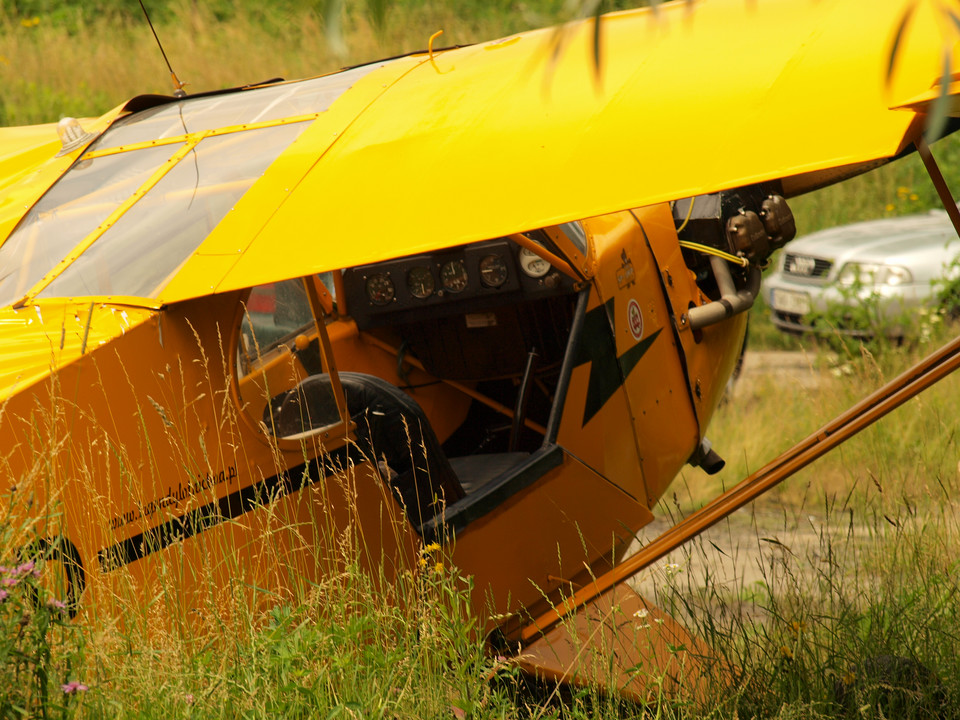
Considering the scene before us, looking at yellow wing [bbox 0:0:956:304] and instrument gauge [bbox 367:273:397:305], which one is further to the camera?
instrument gauge [bbox 367:273:397:305]

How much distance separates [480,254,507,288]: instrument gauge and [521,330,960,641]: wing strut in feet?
4.59

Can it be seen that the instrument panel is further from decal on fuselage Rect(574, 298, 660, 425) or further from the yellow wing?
the yellow wing

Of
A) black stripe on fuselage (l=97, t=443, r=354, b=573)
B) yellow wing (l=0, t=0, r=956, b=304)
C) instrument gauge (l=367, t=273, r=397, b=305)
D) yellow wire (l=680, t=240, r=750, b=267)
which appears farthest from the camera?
yellow wire (l=680, t=240, r=750, b=267)

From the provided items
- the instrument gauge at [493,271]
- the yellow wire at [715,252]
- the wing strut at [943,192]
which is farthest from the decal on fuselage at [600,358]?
the wing strut at [943,192]

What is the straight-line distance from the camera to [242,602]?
107 inches

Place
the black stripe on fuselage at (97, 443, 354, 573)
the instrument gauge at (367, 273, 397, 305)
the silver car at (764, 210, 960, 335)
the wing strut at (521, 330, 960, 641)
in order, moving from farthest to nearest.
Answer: the silver car at (764, 210, 960, 335)
the instrument gauge at (367, 273, 397, 305)
the wing strut at (521, 330, 960, 641)
the black stripe on fuselage at (97, 443, 354, 573)

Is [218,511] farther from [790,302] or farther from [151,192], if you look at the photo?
[790,302]

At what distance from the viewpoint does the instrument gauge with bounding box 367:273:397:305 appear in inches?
179

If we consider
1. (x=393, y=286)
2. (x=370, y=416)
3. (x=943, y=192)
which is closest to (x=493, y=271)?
(x=393, y=286)

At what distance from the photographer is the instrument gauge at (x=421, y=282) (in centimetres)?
444

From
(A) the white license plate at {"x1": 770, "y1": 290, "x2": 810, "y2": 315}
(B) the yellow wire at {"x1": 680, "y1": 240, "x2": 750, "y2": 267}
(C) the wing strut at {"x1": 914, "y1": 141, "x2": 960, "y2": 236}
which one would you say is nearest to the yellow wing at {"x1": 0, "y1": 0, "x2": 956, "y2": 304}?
(C) the wing strut at {"x1": 914, "y1": 141, "x2": 960, "y2": 236}

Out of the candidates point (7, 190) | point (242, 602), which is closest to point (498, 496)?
point (242, 602)

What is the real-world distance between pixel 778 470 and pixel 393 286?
1.94m

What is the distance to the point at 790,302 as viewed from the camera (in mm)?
10773
